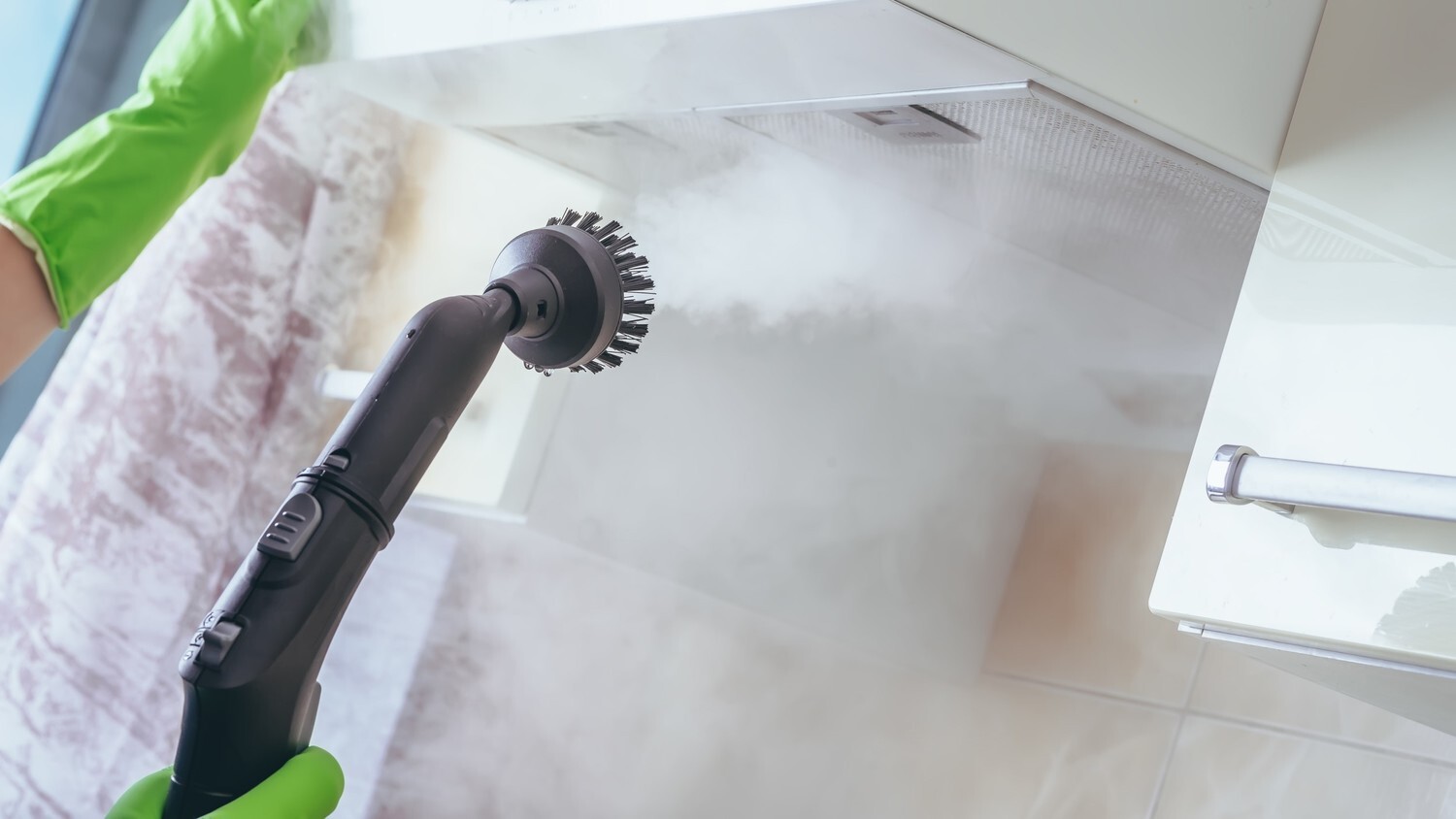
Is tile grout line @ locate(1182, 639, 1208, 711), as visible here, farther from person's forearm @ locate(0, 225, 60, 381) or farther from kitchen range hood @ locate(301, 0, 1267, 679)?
person's forearm @ locate(0, 225, 60, 381)

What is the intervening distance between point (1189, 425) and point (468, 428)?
0.66 m

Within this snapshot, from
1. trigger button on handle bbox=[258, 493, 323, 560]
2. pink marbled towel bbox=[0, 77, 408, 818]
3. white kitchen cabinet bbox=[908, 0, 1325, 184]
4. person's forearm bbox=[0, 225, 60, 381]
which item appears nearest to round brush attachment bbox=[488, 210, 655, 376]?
trigger button on handle bbox=[258, 493, 323, 560]

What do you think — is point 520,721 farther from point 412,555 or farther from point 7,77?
point 7,77

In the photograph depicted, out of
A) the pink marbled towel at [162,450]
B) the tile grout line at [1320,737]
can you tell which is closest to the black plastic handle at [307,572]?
the tile grout line at [1320,737]

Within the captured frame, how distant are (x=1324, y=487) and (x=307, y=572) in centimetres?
40

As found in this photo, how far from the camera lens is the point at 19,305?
0.87m

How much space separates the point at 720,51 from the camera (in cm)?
54

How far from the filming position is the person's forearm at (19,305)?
0.86 meters

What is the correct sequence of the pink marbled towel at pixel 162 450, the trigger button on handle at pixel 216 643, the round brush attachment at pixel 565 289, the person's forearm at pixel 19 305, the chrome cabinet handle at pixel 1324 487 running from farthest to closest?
the pink marbled towel at pixel 162 450
the person's forearm at pixel 19 305
the round brush attachment at pixel 565 289
the trigger button on handle at pixel 216 643
the chrome cabinet handle at pixel 1324 487

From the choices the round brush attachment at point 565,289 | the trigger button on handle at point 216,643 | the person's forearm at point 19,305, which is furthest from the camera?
the person's forearm at point 19,305

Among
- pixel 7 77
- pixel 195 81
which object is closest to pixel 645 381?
pixel 195 81

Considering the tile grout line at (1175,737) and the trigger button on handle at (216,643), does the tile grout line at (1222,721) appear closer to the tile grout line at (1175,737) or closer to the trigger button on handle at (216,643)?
the tile grout line at (1175,737)

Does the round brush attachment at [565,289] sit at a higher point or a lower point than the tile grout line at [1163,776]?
higher

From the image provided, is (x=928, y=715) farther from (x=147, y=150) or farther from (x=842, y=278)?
(x=147, y=150)
